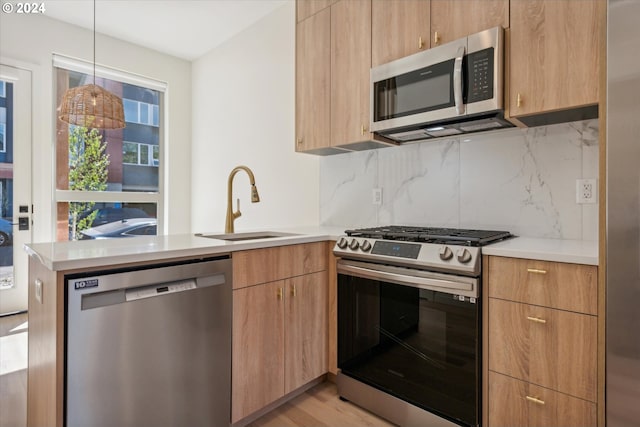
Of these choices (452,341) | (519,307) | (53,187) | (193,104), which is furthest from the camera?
(193,104)

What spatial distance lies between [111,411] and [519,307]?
1603 mm

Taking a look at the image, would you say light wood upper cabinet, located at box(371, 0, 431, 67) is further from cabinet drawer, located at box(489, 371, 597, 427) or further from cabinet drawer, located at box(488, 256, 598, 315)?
cabinet drawer, located at box(489, 371, 597, 427)

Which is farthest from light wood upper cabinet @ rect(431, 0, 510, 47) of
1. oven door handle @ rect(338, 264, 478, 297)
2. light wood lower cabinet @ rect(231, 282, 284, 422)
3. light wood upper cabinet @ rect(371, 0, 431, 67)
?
light wood lower cabinet @ rect(231, 282, 284, 422)

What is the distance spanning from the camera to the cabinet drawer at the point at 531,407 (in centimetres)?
132

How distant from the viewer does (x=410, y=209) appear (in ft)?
7.80

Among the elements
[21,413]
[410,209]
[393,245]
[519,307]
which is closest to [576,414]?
[519,307]

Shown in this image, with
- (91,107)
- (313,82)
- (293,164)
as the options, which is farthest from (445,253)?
(91,107)

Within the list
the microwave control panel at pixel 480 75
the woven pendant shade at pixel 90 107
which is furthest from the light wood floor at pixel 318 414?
the woven pendant shade at pixel 90 107

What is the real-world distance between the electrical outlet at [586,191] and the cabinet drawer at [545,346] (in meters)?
0.71

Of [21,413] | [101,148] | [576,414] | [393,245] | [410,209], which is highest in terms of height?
[101,148]

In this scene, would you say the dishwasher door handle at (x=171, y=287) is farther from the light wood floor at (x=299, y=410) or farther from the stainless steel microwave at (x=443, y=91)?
the stainless steel microwave at (x=443, y=91)

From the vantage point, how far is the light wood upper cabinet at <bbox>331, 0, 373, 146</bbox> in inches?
86.4

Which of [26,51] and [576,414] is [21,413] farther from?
[26,51]

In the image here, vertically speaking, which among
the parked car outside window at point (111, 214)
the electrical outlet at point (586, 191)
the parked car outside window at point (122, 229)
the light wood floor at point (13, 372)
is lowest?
the light wood floor at point (13, 372)
